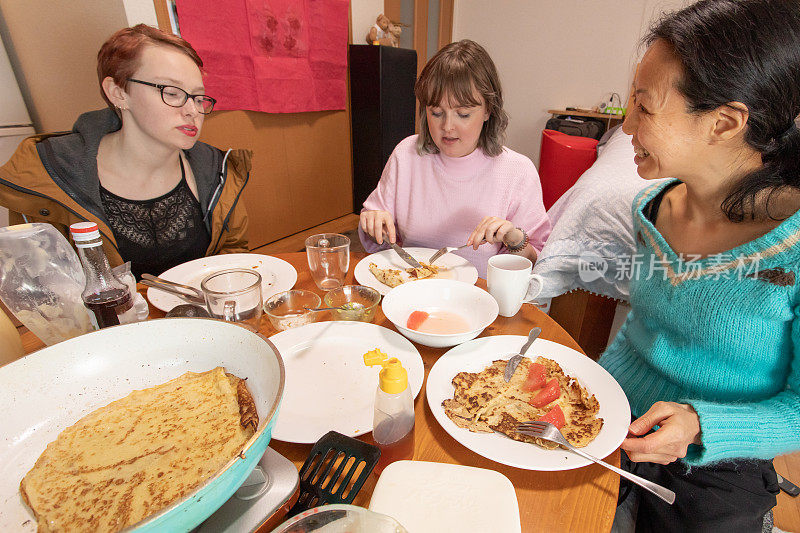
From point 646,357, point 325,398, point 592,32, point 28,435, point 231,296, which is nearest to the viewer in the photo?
point 28,435

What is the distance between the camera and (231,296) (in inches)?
35.1

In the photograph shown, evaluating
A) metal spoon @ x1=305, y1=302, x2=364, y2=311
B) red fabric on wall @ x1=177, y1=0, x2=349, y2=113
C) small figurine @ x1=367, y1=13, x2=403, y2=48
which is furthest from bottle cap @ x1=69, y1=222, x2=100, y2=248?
small figurine @ x1=367, y1=13, x2=403, y2=48

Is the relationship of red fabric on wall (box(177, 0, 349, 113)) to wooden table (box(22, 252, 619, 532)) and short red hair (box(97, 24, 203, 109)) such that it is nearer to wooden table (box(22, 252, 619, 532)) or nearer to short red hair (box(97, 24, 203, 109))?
short red hair (box(97, 24, 203, 109))

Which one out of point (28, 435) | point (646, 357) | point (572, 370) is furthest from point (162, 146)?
point (646, 357)

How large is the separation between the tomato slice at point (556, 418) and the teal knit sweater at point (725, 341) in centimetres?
32

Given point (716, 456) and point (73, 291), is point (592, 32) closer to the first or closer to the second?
point (716, 456)

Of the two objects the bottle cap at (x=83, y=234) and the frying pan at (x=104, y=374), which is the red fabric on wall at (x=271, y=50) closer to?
the bottle cap at (x=83, y=234)

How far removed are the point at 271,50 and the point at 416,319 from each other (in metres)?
3.07

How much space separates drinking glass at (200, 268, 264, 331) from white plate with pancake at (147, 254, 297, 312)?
94 mm

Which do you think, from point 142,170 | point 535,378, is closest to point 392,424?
point 535,378

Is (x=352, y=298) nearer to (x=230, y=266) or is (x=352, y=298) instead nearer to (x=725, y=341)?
(x=230, y=266)

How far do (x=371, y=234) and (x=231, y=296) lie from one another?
815 mm

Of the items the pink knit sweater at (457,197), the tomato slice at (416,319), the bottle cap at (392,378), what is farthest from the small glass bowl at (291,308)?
the pink knit sweater at (457,197)

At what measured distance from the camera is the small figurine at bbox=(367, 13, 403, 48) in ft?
12.8
